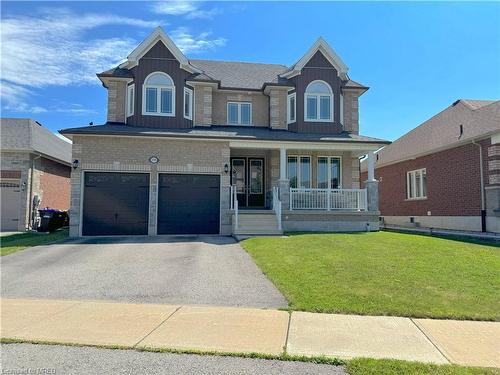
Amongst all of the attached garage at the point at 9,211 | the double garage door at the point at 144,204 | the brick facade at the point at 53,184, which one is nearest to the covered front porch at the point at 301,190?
the double garage door at the point at 144,204

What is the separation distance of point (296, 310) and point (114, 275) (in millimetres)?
4644

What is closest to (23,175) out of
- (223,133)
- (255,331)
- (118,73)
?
(118,73)

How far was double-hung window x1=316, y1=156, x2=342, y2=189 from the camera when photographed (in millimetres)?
19328

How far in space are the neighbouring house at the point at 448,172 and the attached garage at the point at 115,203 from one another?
1477 cm

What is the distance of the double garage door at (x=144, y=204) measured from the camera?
16.0 meters

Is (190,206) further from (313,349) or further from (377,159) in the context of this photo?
(377,159)

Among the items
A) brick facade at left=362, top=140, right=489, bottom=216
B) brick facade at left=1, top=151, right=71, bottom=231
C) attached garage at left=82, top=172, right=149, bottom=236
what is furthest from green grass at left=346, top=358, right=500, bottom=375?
brick facade at left=1, top=151, right=71, bottom=231

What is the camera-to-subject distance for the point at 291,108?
19531 millimetres

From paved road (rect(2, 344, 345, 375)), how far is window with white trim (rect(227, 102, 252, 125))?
1605 cm

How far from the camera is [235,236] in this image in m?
15.0

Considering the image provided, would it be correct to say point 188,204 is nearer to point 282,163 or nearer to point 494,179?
point 282,163

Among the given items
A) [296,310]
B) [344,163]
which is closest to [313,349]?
[296,310]

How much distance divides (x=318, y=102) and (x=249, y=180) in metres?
5.30

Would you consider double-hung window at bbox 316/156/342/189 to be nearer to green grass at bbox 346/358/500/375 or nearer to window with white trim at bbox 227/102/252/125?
window with white trim at bbox 227/102/252/125
